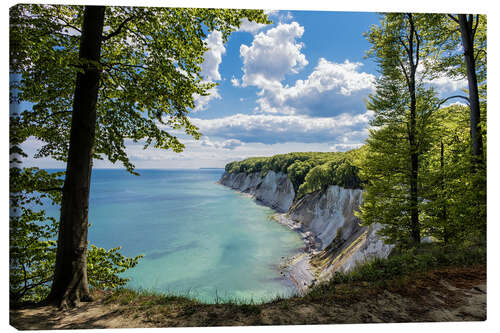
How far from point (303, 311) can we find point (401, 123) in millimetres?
5029

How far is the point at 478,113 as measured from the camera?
12.4 ft

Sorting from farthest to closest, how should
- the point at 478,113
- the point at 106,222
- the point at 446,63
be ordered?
the point at 106,222 < the point at 446,63 < the point at 478,113

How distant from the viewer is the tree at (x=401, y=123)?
195 inches

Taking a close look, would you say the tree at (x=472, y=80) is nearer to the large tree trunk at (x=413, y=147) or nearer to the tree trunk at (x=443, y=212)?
the tree trunk at (x=443, y=212)

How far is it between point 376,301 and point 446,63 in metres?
4.84

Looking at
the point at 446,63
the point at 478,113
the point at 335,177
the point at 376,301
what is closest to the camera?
the point at 376,301

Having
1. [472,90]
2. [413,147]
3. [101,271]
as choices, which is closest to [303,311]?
[101,271]

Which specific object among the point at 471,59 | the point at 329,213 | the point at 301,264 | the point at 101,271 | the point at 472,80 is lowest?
the point at 301,264

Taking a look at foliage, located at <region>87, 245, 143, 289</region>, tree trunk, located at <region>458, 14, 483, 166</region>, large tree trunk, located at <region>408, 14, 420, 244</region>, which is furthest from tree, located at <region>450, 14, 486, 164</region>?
foliage, located at <region>87, 245, 143, 289</region>

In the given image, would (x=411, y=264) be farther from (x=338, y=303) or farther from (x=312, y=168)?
(x=312, y=168)

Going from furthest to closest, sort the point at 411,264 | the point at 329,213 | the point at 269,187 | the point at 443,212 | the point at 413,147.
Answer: the point at 269,187, the point at 329,213, the point at 413,147, the point at 443,212, the point at 411,264

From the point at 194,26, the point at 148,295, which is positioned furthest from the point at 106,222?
the point at 194,26

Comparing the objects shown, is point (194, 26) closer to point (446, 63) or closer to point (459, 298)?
point (446, 63)

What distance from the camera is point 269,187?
3494 cm
